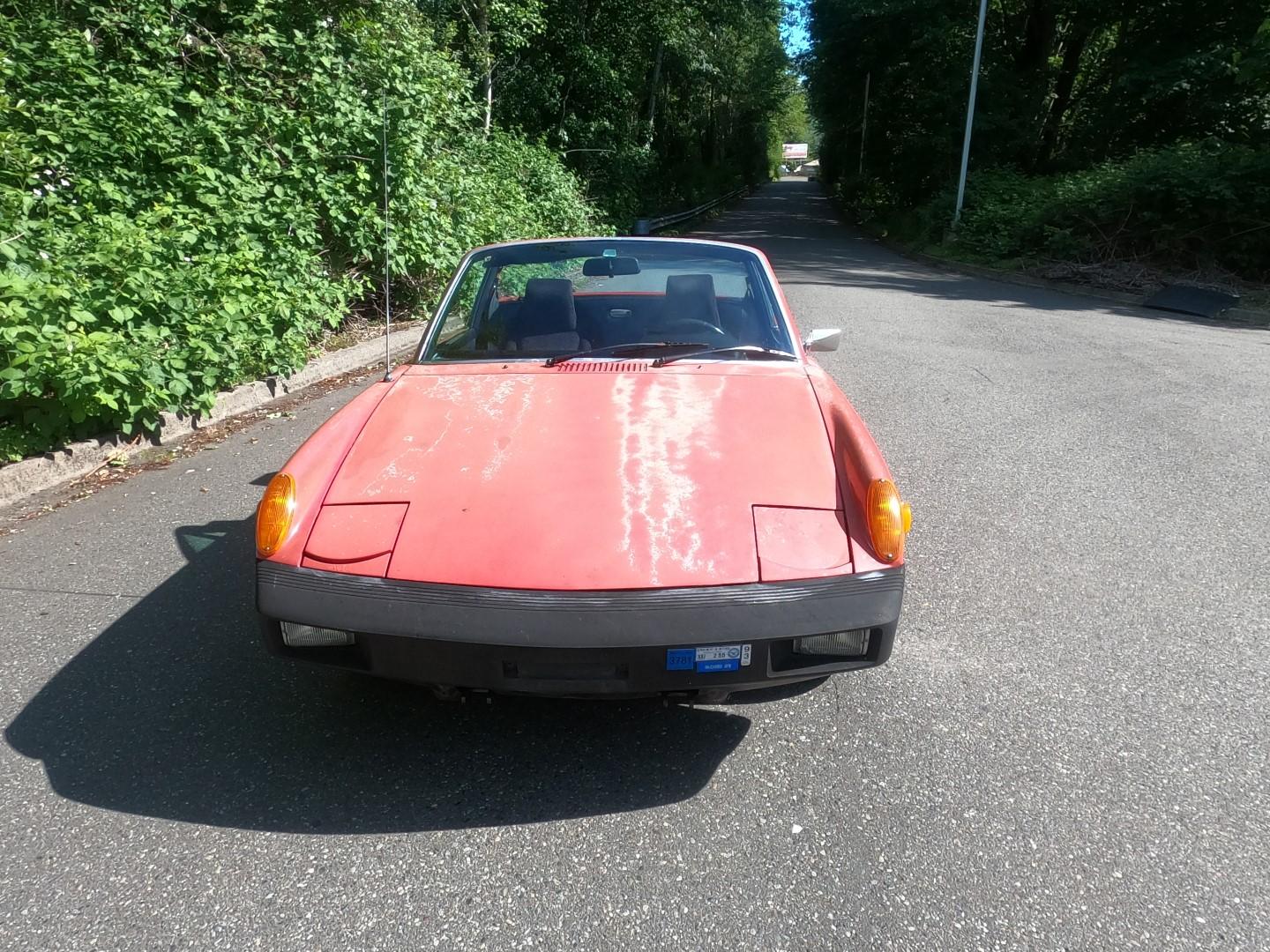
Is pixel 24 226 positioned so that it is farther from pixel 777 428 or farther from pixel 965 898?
pixel 965 898

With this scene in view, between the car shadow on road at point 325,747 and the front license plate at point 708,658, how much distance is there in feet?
1.54

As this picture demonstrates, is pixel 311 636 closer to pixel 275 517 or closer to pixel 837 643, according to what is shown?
pixel 275 517

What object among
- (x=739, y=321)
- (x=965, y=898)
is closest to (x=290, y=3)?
(x=739, y=321)

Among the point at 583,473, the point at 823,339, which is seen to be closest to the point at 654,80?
the point at 823,339

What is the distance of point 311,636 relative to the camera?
8.09 feet

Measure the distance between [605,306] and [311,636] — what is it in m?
2.18

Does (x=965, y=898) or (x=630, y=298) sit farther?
(x=630, y=298)

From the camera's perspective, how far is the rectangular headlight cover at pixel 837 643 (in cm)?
242

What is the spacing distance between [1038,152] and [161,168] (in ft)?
86.5

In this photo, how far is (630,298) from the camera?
432 centimetres

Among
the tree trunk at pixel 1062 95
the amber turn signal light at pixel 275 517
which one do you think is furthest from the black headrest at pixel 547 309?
the tree trunk at pixel 1062 95

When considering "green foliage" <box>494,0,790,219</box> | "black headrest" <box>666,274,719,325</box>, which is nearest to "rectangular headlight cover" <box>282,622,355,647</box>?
"black headrest" <box>666,274,719,325</box>

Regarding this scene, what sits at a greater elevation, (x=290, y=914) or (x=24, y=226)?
(x=24, y=226)

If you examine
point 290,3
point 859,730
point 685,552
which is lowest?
point 859,730
